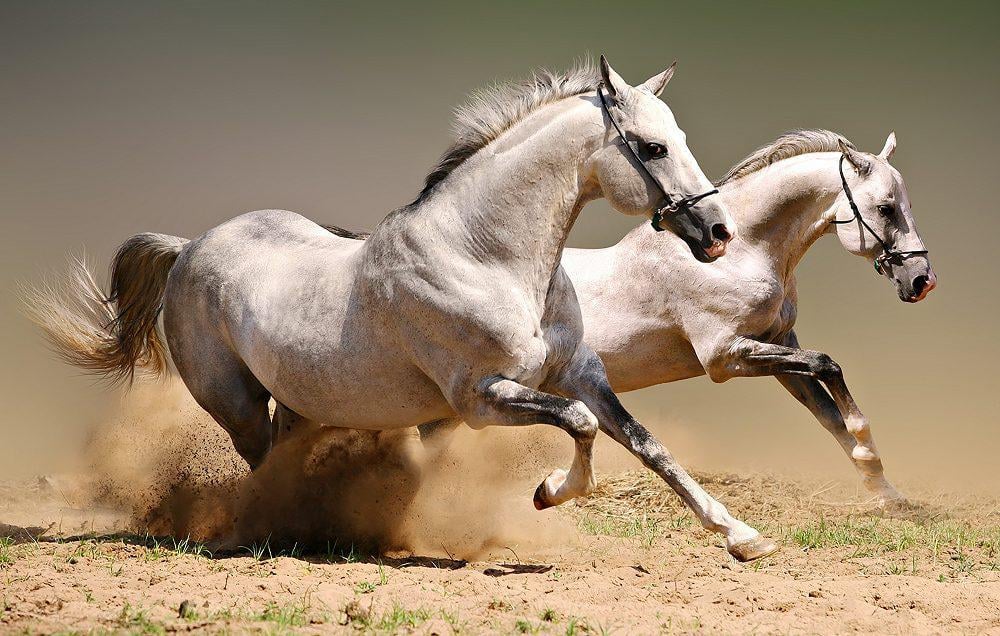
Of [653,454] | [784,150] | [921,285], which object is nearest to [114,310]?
[653,454]

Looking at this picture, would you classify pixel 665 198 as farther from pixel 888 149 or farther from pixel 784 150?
pixel 888 149

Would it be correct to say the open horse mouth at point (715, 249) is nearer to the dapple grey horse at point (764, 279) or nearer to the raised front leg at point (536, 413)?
the raised front leg at point (536, 413)

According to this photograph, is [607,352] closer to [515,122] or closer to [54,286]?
[515,122]

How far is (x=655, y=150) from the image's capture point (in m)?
4.07

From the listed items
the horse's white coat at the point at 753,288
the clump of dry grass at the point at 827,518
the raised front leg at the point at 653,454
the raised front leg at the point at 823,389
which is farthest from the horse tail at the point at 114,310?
the raised front leg at the point at 823,389

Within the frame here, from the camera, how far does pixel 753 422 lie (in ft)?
31.0

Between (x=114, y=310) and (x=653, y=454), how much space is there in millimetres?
3362

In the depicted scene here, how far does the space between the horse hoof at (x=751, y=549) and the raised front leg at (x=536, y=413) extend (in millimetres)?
603

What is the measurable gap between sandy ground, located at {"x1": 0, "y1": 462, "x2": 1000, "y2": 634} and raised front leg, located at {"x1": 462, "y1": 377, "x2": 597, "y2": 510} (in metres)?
0.43

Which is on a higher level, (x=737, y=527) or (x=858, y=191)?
(x=858, y=191)

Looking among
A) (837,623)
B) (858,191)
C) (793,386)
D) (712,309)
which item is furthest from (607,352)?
(837,623)

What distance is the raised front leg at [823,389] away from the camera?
5945 millimetres

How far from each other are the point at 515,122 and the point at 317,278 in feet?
3.74

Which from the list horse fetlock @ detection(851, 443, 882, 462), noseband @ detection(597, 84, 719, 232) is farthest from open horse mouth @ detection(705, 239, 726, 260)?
horse fetlock @ detection(851, 443, 882, 462)
